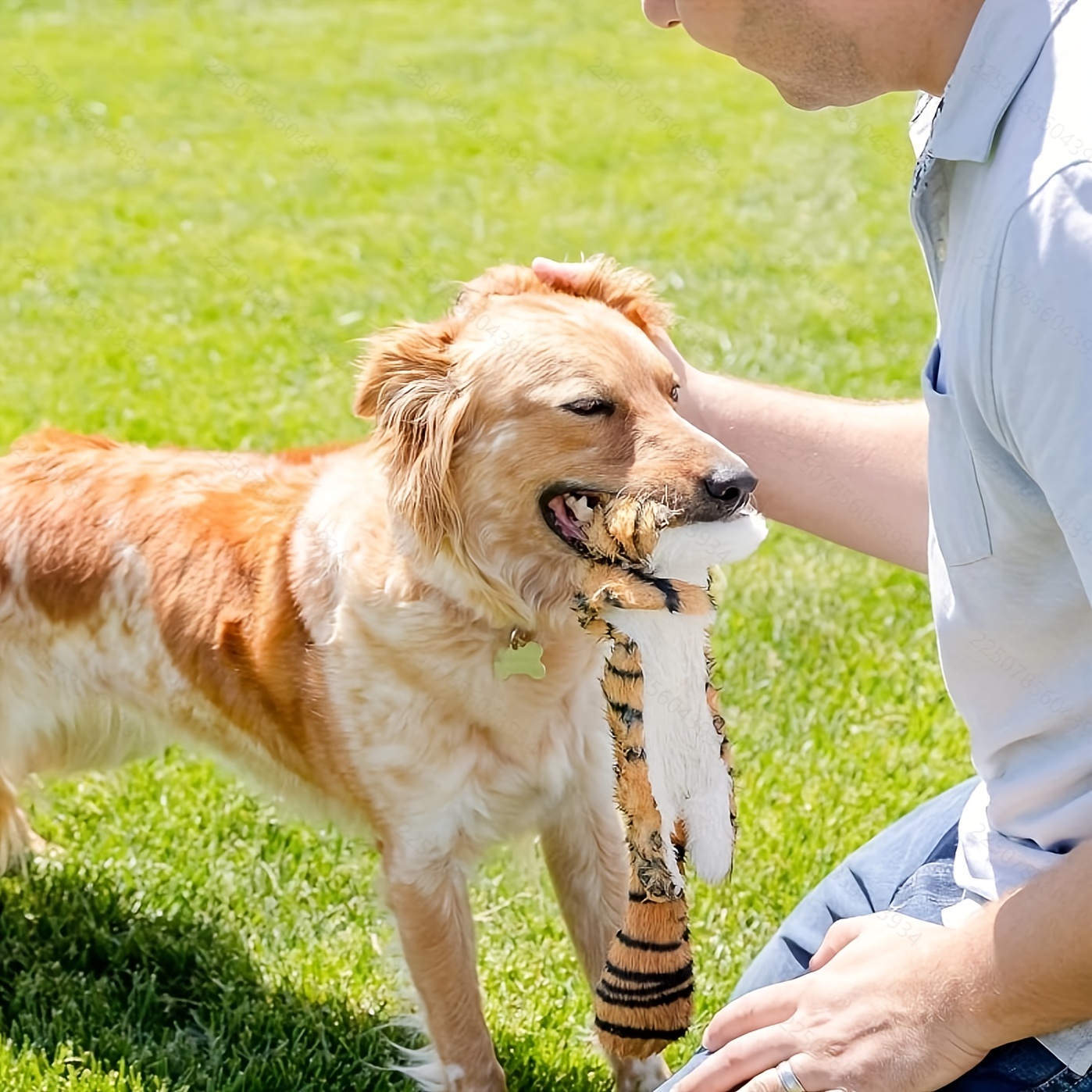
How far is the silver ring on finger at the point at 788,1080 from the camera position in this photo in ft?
5.99

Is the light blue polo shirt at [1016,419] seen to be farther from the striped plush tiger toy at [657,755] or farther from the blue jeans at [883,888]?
the striped plush tiger toy at [657,755]

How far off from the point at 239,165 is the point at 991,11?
6.90 m

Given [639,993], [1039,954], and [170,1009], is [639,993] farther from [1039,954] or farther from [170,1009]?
[170,1009]

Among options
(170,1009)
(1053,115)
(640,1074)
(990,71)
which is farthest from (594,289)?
(170,1009)

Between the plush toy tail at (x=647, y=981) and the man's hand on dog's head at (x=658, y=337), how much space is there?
922 millimetres

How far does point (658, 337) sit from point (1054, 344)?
135 cm

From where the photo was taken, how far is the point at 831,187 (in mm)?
7711

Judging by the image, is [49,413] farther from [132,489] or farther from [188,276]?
[132,489]

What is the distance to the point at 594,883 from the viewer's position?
117 inches

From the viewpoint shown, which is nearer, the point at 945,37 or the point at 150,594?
the point at 945,37

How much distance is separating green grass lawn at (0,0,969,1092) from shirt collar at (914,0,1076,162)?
195 centimetres

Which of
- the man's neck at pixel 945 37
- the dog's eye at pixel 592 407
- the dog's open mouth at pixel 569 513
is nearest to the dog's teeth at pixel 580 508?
the dog's open mouth at pixel 569 513

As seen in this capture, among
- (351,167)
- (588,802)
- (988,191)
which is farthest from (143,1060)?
(351,167)

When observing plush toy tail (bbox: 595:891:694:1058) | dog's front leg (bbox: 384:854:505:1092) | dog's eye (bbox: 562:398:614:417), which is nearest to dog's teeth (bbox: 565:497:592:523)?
dog's eye (bbox: 562:398:614:417)
